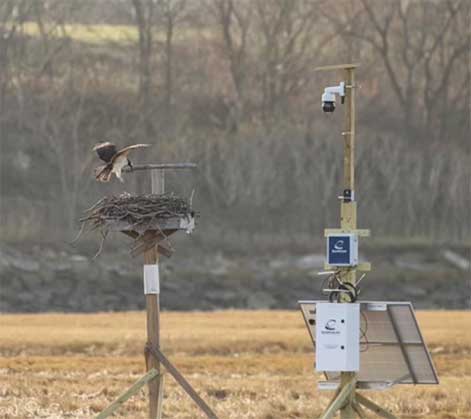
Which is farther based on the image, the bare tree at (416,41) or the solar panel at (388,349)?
the bare tree at (416,41)

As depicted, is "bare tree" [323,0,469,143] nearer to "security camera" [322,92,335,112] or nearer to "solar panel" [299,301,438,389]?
"solar panel" [299,301,438,389]

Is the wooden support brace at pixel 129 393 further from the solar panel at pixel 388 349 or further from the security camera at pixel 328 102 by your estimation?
the security camera at pixel 328 102

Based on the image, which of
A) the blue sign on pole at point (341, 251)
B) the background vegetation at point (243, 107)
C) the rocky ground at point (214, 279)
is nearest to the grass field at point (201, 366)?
the blue sign on pole at point (341, 251)

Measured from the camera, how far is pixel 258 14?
3497 inches

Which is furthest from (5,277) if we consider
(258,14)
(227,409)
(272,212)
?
(227,409)

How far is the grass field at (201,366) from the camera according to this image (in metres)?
25.1

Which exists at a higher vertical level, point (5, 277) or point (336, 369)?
point (336, 369)

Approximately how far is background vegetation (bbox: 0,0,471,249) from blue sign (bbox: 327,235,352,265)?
167 feet

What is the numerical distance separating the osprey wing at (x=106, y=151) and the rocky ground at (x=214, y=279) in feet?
155

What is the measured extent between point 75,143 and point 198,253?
8.28 m

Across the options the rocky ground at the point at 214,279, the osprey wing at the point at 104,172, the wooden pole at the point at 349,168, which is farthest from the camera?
the rocky ground at the point at 214,279

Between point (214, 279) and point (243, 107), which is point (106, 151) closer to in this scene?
point (214, 279)

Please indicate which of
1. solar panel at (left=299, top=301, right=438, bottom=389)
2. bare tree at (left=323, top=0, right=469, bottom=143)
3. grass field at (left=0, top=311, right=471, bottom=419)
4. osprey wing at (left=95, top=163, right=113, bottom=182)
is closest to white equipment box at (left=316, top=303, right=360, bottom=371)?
solar panel at (left=299, top=301, right=438, bottom=389)

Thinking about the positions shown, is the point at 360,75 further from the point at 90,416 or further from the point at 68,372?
the point at 90,416
